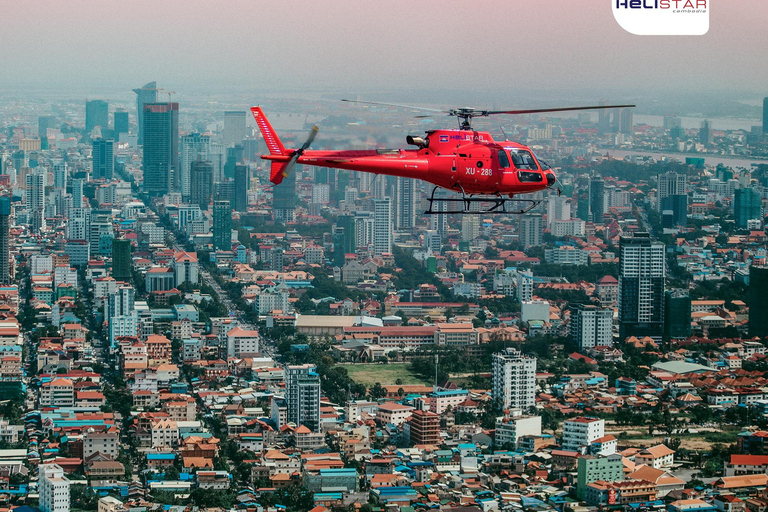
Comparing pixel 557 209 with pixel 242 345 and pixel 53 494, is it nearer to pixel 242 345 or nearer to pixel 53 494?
pixel 242 345

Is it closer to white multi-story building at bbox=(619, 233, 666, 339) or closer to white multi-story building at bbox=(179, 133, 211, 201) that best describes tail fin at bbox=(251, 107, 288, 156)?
white multi-story building at bbox=(619, 233, 666, 339)

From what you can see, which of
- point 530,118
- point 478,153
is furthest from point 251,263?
point 478,153

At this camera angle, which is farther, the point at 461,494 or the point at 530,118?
the point at 530,118

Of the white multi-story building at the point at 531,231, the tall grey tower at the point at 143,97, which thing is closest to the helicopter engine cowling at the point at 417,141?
the white multi-story building at the point at 531,231

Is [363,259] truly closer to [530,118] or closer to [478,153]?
[530,118]

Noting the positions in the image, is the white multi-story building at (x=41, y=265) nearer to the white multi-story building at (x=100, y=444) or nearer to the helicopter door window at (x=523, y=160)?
the white multi-story building at (x=100, y=444)

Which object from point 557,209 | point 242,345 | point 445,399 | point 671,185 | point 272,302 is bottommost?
point 445,399

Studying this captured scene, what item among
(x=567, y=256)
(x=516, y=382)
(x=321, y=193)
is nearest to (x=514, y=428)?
(x=516, y=382)
